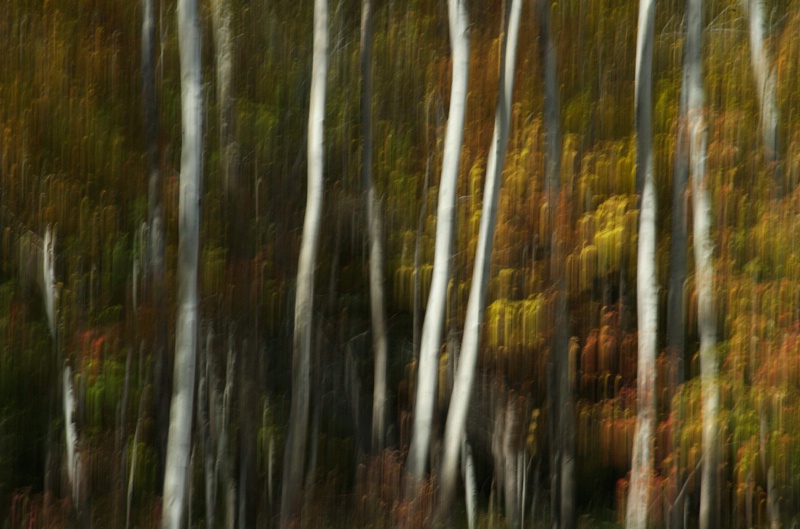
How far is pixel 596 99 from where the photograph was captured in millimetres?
11445

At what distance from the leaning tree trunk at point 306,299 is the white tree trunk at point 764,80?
164 inches

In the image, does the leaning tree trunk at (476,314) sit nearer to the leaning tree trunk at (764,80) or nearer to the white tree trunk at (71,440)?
the leaning tree trunk at (764,80)

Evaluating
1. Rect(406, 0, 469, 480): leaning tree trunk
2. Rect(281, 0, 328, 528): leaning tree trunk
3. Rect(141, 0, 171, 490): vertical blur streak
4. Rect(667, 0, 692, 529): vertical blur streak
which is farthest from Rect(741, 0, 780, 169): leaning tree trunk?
Rect(141, 0, 171, 490): vertical blur streak

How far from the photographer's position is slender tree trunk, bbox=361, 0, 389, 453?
1079 cm

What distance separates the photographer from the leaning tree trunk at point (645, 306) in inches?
371

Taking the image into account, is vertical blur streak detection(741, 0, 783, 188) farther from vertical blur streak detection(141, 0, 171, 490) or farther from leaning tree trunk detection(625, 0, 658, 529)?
vertical blur streak detection(141, 0, 171, 490)

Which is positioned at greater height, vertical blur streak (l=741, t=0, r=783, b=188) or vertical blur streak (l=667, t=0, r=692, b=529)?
vertical blur streak (l=741, t=0, r=783, b=188)

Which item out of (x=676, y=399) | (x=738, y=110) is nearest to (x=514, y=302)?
(x=676, y=399)

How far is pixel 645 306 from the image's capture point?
944cm

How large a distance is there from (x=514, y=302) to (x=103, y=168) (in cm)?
430

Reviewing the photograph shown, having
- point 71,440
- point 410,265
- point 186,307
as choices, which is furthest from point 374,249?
point 186,307

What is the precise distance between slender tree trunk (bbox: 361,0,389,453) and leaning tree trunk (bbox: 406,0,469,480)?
3.83 feet

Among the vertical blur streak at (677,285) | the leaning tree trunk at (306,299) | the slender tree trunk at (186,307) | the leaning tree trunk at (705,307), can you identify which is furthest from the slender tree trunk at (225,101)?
the leaning tree trunk at (705,307)

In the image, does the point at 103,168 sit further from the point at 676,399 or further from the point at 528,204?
the point at 676,399
